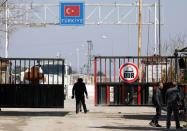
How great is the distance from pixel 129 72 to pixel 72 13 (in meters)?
17.6

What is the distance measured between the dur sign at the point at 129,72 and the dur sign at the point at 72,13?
16.7 meters

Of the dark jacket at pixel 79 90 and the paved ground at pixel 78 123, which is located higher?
the dark jacket at pixel 79 90

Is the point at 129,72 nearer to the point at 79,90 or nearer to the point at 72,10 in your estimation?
the point at 79,90

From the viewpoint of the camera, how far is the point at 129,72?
1104 inches

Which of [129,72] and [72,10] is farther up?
[72,10]

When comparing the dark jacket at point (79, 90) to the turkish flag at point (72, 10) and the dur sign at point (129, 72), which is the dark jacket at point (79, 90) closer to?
the dur sign at point (129, 72)

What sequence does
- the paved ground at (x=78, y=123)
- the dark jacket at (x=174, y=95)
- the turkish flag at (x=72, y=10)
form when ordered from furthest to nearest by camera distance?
the turkish flag at (x=72, y=10)
the paved ground at (x=78, y=123)
the dark jacket at (x=174, y=95)

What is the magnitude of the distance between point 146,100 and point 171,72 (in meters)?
1.77

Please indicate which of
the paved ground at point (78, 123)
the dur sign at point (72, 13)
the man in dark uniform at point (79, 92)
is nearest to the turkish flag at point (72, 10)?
the dur sign at point (72, 13)

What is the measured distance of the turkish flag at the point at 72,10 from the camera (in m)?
44.6

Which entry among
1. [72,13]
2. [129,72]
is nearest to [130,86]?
[129,72]

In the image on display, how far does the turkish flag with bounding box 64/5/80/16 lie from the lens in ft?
146

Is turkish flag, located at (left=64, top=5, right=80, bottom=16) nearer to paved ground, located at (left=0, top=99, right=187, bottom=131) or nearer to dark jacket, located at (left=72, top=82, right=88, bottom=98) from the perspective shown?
dark jacket, located at (left=72, top=82, right=88, bottom=98)

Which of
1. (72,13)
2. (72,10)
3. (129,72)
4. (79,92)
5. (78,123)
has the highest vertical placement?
(72,10)
